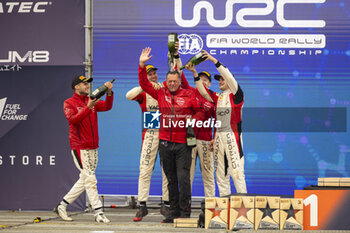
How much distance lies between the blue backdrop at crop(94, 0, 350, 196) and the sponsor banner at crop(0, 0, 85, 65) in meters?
0.30

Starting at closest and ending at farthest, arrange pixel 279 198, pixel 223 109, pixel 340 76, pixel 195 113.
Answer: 1. pixel 279 198
2. pixel 195 113
3. pixel 223 109
4. pixel 340 76

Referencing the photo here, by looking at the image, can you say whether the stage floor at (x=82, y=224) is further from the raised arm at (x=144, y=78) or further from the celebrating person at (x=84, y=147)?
the raised arm at (x=144, y=78)

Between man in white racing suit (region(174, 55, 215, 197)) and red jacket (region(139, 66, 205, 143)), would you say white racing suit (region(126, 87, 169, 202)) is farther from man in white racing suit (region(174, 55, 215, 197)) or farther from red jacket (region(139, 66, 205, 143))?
man in white racing suit (region(174, 55, 215, 197))

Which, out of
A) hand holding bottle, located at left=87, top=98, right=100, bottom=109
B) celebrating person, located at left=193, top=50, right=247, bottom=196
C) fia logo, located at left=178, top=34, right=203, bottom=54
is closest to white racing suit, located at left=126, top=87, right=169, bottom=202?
hand holding bottle, located at left=87, top=98, right=100, bottom=109

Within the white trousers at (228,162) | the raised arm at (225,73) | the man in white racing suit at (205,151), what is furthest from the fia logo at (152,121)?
the raised arm at (225,73)

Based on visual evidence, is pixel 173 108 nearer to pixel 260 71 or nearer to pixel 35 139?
pixel 260 71

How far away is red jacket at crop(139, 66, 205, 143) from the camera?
19.1ft

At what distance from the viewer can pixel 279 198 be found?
5.13m

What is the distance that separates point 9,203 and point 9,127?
3.39ft

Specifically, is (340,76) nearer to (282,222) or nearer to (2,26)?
(282,222)

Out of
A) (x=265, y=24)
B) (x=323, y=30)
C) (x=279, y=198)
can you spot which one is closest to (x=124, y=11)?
(x=265, y=24)

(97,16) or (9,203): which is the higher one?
(97,16)

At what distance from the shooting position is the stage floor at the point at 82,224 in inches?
207

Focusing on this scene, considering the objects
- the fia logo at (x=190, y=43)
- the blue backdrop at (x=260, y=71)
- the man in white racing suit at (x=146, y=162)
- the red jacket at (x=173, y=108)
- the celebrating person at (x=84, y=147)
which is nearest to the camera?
the red jacket at (x=173, y=108)
